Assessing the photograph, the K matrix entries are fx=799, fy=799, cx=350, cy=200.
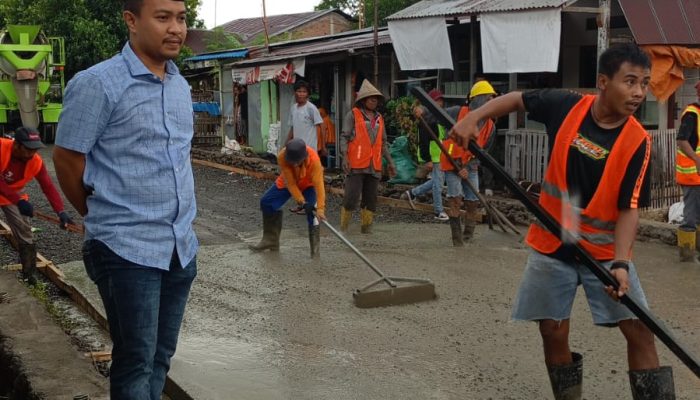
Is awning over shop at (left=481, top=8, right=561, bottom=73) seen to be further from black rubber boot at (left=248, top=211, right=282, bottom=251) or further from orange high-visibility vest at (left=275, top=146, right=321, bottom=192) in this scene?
black rubber boot at (left=248, top=211, right=282, bottom=251)

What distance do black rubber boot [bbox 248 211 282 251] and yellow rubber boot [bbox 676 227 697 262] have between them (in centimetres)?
410

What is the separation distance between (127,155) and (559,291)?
2110 mm

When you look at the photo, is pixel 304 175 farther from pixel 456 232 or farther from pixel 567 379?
pixel 567 379

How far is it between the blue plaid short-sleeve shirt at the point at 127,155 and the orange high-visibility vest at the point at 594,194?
5.83 feet

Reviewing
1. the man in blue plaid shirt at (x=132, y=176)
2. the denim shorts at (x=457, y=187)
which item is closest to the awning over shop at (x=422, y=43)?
the denim shorts at (x=457, y=187)

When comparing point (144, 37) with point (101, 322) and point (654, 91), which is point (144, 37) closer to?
point (101, 322)

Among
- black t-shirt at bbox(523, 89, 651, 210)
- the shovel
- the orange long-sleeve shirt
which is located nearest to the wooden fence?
the orange long-sleeve shirt

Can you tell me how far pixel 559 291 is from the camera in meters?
3.83

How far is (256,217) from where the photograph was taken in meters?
11.2

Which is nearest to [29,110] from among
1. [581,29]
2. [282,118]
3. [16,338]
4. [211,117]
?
[211,117]

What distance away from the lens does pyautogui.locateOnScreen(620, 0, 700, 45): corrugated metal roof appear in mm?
10789

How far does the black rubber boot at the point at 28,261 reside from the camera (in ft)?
24.6

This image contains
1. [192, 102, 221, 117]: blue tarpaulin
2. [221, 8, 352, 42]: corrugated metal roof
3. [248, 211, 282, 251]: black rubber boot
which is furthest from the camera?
[221, 8, 352, 42]: corrugated metal roof

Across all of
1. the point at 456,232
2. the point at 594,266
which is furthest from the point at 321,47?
the point at 594,266
